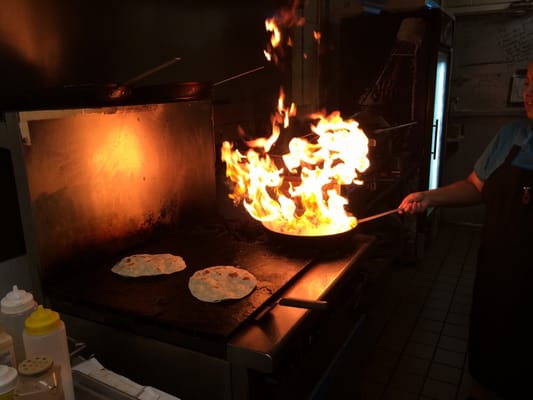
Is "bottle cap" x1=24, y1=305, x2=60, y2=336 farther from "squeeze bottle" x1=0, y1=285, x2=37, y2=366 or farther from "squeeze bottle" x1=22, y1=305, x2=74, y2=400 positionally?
"squeeze bottle" x1=0, y1=285, x2=37, y2=366

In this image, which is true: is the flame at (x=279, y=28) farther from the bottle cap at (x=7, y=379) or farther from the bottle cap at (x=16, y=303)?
the bottle cap at (x=7, y=379)

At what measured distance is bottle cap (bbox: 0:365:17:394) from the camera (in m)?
0.93

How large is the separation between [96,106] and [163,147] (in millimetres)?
418

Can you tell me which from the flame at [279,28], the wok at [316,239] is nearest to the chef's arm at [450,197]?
the wok at [316,239]

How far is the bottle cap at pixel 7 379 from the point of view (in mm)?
926

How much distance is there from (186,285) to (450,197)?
4.84ft

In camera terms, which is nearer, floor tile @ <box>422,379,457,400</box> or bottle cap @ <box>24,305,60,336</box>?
bottle cap @ <box>24,305,60,336</box>

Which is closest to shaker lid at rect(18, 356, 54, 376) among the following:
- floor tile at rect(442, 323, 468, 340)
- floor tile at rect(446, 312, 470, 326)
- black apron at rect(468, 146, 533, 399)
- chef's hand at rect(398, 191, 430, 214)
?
chef's hand at rect(398, 191, 430, 214)

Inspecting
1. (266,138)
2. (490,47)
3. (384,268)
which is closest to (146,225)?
(266,138)

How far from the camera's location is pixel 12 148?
55.9 inches

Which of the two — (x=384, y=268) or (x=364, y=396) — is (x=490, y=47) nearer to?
(x=384, y=268)

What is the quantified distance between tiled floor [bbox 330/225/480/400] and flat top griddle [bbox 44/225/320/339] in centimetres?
53

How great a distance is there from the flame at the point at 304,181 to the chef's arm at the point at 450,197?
0.32m

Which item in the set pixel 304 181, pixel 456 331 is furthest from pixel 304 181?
pixel 456 331
